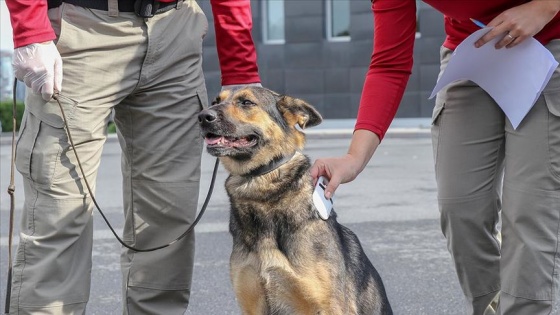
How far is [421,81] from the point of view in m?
25.3

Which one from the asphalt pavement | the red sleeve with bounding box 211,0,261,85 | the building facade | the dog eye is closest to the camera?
the dog eye

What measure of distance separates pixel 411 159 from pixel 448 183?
34.5 feet

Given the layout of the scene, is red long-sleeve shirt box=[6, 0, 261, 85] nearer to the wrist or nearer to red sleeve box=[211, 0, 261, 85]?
red sleeve box=[211, 0, 261, 85]

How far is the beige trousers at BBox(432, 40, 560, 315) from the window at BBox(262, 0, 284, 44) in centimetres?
2308

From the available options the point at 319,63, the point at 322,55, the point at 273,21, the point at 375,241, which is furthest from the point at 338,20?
the point at 375,241

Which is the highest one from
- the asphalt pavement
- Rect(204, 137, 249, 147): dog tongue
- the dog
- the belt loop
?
the belt loop

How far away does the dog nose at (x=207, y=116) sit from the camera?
3738mm

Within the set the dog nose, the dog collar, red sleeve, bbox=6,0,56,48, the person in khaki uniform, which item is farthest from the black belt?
the dog collar

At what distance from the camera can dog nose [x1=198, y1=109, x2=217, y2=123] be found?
374cm

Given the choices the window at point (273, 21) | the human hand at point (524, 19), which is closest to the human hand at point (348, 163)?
the human hand at point (524, 19)

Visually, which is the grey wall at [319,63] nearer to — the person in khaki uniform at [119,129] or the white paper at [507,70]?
the person in khaki uniform at [119,129]

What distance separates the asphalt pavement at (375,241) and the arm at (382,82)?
202 centimetres

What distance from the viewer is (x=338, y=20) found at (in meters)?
26.5

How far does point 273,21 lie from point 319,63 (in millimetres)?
1878
